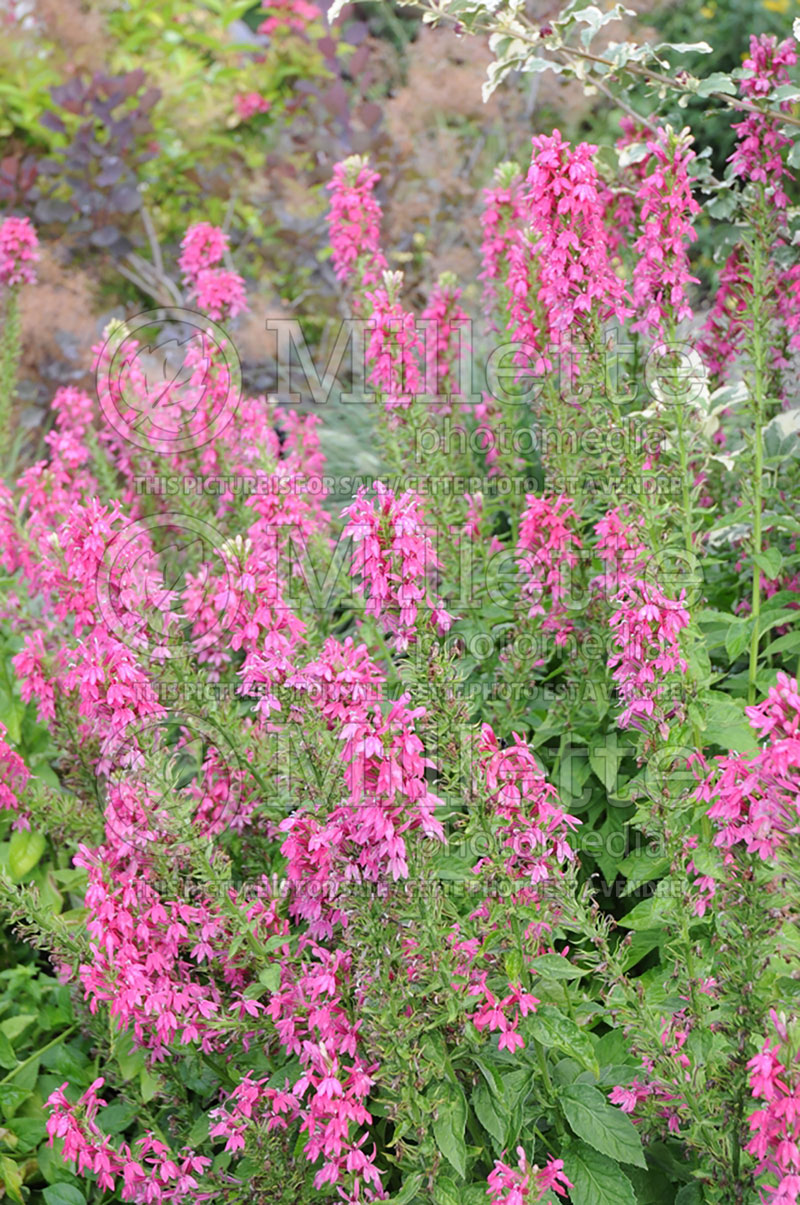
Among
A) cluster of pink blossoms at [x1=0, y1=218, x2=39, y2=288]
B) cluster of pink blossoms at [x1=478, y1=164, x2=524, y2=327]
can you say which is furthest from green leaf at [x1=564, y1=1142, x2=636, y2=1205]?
cluster of pink blossoms at [x1=0, y1=218, x2=39, y2=288]

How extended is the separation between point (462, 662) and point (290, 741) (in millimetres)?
849

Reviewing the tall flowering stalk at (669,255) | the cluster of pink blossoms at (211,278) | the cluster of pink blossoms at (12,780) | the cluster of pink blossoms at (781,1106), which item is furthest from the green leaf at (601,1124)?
the cluster of pink blossoms at (211,278)

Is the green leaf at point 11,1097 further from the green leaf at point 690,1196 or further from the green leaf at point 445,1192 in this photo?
the green leaf at point 690,1196

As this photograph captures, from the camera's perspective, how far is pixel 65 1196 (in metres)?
2.51

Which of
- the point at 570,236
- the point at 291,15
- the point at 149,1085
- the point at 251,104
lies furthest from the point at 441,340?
the point at 291,15

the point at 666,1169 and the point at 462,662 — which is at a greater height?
the point at 462,662

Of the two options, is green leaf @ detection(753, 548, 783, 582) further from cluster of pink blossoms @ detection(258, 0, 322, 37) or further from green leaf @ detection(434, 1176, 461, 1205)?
cluster of pink blossoms @ detection(258, 0, 322, 37)

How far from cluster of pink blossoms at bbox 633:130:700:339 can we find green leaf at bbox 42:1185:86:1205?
2287mm

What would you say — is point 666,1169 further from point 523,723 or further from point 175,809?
point 175,809

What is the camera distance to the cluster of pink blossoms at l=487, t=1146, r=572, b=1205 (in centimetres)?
174

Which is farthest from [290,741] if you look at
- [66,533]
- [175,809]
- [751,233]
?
[751,233]

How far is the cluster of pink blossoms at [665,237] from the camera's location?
246cm

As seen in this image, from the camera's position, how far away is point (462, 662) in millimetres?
2760

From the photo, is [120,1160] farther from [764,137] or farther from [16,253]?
[16,253]
